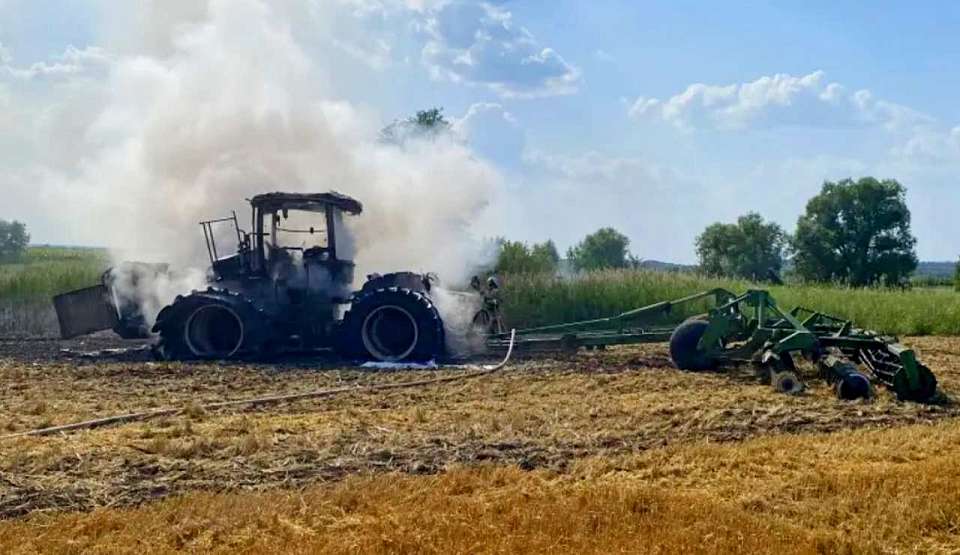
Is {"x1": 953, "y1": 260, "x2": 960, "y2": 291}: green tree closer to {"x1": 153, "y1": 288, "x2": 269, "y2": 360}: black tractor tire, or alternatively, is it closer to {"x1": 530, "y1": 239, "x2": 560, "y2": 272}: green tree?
{"x1": 530, "y1": 239, "x2": 560, "y2": 272}: green tree

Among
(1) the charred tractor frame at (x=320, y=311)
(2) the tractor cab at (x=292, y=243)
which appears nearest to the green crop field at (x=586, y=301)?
(1) the charred tractor frame at (x=320, y=311)

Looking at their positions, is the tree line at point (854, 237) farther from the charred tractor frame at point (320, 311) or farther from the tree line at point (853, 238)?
the charred tractor frame at point (320, 311)

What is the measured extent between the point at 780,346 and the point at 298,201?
7.44m

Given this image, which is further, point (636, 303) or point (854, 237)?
point (854, 237)

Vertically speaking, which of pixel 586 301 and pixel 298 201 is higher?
pixel 298 201

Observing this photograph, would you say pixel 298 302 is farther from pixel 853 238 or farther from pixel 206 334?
pixel 853 238

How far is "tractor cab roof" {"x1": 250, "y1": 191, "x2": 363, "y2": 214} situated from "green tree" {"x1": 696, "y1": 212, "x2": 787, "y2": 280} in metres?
56.4

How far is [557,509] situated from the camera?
258 inches

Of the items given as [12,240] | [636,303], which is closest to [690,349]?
[636,303]

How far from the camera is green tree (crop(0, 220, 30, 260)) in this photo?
44.9 meters

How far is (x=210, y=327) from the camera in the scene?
50.9 ft

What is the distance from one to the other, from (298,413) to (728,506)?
4.89m

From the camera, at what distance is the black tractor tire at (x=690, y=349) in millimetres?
13469

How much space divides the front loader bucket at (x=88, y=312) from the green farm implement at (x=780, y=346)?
7135mm
